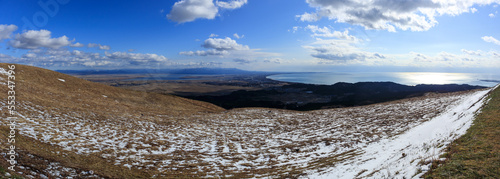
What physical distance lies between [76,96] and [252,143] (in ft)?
77.7

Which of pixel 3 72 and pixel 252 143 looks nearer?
pixel 252 143

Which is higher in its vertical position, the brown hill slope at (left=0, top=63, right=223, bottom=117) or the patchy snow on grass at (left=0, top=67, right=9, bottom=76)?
the patchy snow on grass at (left=0, top=67, right=9, bottom=76)

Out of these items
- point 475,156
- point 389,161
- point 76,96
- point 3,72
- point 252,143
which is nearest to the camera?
point 475,156

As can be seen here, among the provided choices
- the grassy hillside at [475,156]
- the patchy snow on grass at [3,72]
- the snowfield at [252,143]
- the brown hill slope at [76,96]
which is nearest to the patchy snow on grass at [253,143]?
the snowfield at [252,143]

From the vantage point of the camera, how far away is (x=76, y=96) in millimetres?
25062

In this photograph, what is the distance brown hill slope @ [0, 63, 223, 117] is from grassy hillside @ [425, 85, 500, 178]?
25.1 meters

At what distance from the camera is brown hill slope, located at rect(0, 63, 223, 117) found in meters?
20.0

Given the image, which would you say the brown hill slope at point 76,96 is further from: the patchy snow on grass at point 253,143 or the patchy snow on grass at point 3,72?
the patchy snow on grass at point 253,143

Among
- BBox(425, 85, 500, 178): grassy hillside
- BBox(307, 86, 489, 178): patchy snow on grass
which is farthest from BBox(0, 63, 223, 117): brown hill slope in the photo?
BBox(425, 85, 500, 178): grassy hillside

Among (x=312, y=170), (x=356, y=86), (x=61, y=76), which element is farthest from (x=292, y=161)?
(x=356, y=86)

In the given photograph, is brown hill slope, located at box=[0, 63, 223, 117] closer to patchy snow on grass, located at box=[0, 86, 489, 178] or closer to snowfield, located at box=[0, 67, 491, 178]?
snowfield, located at box=[0, 67, 491, 178]

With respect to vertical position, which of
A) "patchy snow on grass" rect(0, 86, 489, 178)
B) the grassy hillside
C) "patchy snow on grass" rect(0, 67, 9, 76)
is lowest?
"patchy snow on grass" rect(0, 86, 489, 178)

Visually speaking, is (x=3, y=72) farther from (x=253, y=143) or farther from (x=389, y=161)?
(x=389, y=161)

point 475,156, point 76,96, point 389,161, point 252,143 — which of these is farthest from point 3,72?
point 475,156
